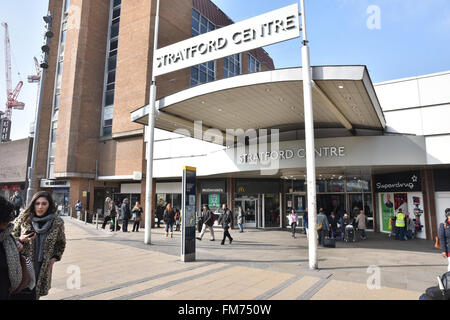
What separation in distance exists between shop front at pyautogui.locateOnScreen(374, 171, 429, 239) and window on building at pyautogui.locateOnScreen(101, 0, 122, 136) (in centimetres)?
2403

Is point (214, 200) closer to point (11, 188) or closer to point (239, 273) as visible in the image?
point (239, 273)

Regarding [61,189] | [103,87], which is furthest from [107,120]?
[61,189]

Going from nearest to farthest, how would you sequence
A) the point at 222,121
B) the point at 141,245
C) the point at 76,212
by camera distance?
1. the point at 141,245
2. the point at 222,121
3. the point at 76,212

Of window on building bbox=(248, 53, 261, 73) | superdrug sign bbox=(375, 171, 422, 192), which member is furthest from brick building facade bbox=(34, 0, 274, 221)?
superdrug sign bbox=(375, 171, 422, 192)

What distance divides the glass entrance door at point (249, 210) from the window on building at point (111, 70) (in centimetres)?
1546

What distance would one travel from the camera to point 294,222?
15461 millimetres

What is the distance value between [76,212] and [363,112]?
25218mm

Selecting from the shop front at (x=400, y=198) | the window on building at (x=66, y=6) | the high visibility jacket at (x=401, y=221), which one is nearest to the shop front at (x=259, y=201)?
the shop front at (x=400, y=198)

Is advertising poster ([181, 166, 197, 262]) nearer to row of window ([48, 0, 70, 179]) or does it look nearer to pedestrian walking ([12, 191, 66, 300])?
pedestrian walking ([12, 191, 66, 300])

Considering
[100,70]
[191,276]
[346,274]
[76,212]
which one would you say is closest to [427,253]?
[346,274]

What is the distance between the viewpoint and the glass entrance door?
21406mm

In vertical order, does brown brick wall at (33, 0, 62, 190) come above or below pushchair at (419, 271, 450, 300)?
above

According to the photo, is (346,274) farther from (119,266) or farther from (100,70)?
(100,70)
